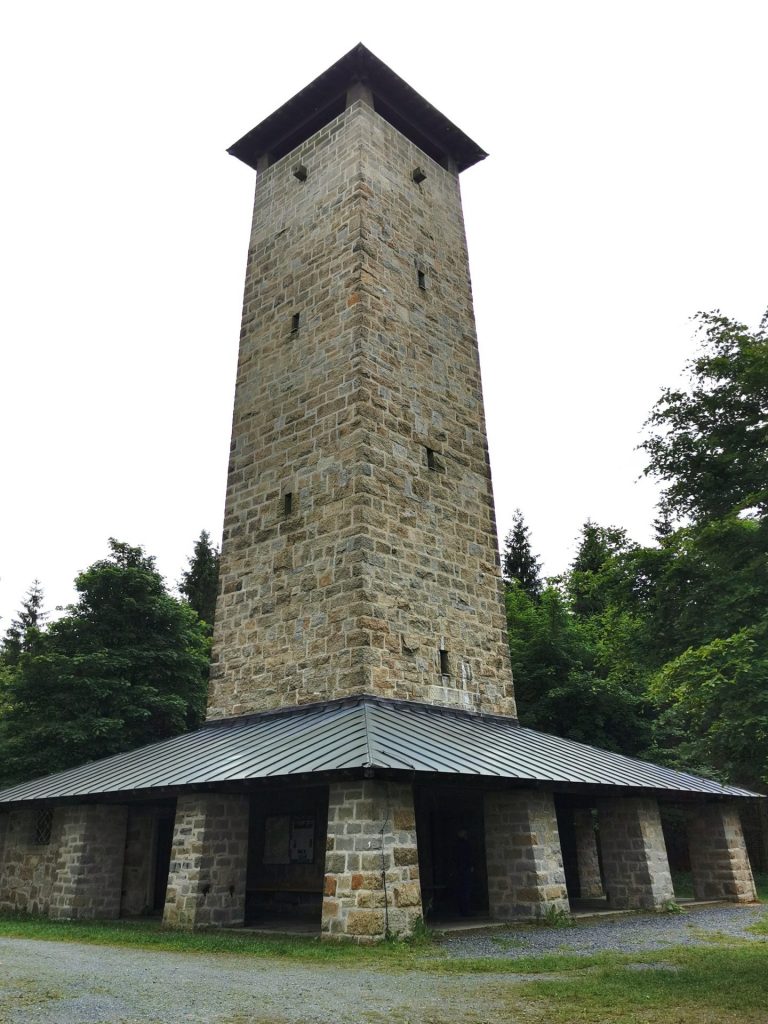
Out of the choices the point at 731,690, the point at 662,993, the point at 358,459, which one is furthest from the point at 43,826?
the point at 731,690

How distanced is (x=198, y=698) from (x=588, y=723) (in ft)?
36.6

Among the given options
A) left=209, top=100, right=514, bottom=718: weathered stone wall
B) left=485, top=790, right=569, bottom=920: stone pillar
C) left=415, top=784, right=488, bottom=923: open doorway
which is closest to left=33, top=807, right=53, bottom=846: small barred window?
left=209, top=100, right=514, bottom=718: weathered stone wall

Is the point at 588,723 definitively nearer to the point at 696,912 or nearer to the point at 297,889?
the point at 696,912

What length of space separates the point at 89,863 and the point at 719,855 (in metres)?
10.6

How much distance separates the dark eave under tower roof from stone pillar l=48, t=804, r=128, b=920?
15.2m

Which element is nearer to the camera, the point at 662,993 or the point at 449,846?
the point at 662,993

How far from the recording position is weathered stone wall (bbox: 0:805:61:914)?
1262 cm

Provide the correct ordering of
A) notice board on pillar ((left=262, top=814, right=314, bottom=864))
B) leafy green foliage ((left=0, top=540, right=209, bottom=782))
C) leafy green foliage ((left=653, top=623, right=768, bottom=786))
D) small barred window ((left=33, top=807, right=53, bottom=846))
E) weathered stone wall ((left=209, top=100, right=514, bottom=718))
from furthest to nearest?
leafy green foliage ((left=0, top=540, right=209, bottom=782))
small barred window ((left=33, top=807, right=53, bottom=846))
weathered stone wall ((left=209, top=100, right=514, bottom=718))
notice board on pillar ((left=262, top=814, right=314, bottom=864))
leafy green foliage ((left=653, top=623, right=768, bottom=786))

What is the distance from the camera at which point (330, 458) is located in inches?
531

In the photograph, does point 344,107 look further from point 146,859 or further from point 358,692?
point 146,859

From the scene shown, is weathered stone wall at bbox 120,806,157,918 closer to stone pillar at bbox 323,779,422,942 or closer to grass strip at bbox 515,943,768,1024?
stone pillar at bbox 323,779,422,942

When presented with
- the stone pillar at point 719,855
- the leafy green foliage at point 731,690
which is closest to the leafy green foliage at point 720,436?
the leafy green foliage at point 731,690

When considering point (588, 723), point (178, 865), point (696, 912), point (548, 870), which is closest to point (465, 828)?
point (548, 870)

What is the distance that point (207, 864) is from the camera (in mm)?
10281
